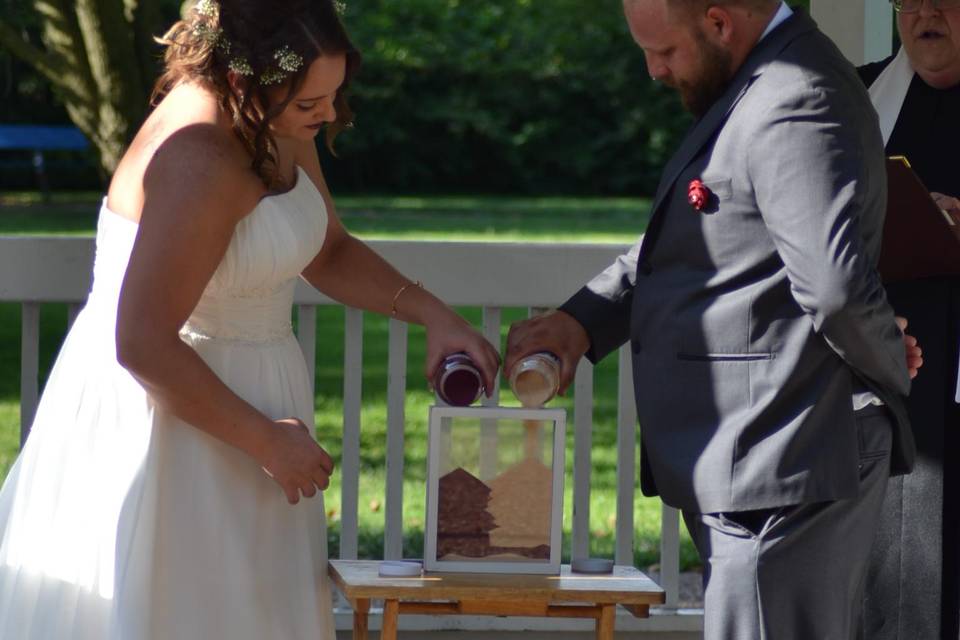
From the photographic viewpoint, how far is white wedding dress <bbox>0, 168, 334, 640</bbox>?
2.98 metres

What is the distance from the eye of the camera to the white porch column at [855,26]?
15.3ft

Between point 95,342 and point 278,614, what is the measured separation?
2.15 feet

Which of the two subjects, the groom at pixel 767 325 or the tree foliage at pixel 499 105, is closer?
the groom at pixel 767 325

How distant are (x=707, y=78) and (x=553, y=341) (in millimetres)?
678

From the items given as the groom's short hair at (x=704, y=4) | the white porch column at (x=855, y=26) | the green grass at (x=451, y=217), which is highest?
the green grass at (x=451, y=217)

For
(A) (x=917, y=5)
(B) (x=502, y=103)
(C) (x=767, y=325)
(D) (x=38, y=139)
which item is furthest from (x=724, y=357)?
(B) (x=502, y=103)

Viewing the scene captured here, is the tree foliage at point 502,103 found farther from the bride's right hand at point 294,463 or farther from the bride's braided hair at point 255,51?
the bride's right hand at point 294,463

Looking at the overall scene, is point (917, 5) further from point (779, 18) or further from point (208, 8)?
point (208, 8)

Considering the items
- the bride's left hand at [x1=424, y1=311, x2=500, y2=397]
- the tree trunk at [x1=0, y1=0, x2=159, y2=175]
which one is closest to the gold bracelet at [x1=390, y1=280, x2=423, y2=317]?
the bride's left hand at [x1=424, y1=311, x2=500, y2=397]

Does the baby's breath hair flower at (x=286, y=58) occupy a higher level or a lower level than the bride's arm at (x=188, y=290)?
higher

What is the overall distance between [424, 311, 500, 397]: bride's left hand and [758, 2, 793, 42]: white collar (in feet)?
2.84

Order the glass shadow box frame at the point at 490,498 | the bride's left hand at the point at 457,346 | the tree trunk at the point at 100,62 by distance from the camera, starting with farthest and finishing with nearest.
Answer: the tree trunk at the point at 100,62 < the bride's left hand at the point at 457,346 < the glass shadow box frame at the point at 490,498

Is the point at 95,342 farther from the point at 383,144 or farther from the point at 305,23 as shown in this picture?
the point at 383,144

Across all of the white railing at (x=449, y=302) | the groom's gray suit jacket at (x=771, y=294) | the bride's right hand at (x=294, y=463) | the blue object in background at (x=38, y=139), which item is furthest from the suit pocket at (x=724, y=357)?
the blue object in background at (x=38, y=139)
